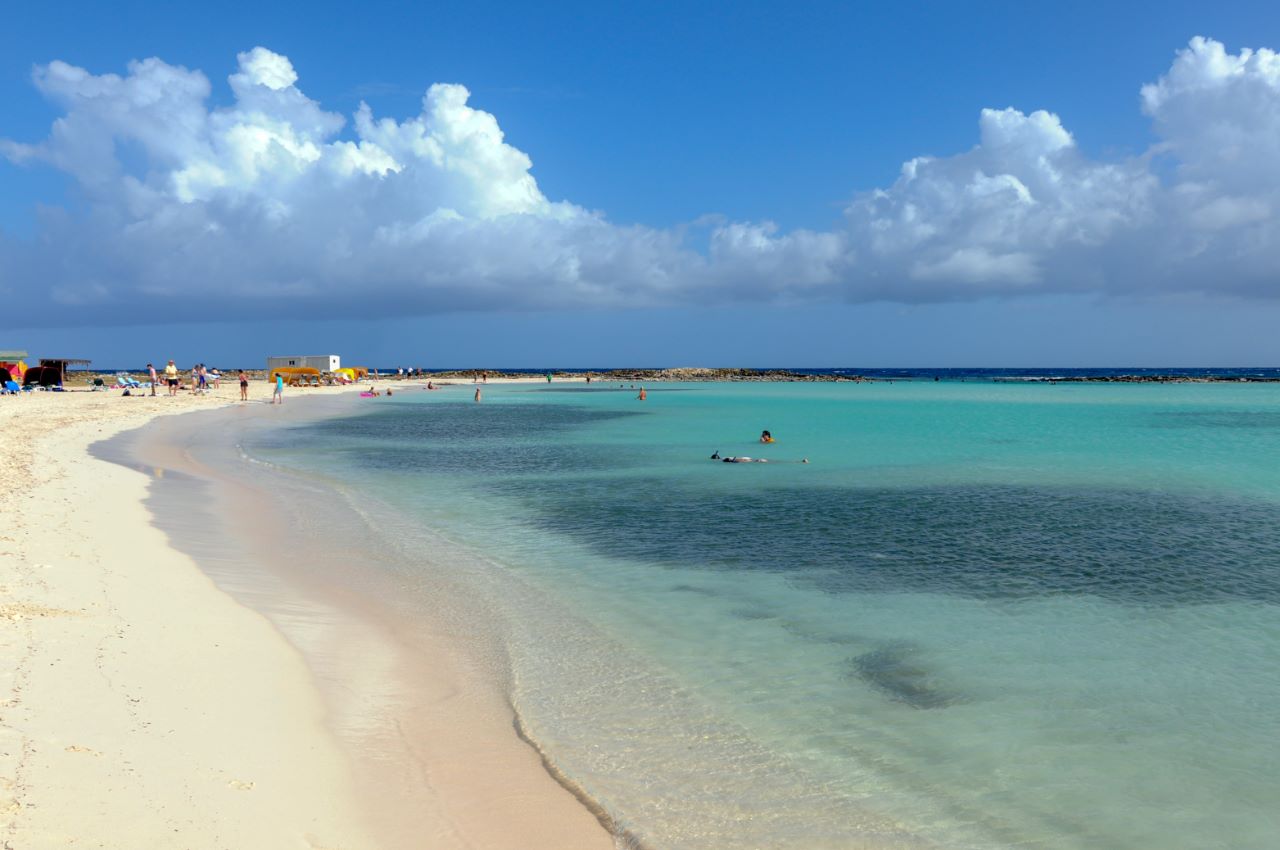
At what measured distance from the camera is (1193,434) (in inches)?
1587

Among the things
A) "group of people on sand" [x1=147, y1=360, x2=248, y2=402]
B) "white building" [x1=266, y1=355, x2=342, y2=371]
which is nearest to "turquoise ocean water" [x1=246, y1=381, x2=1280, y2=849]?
"group of people on sand" [x1=147, y1=360, x2=248, y2=402]

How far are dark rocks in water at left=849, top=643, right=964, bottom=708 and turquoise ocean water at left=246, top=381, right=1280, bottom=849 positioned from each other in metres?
0.04

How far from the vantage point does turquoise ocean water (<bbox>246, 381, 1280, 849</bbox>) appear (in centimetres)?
616

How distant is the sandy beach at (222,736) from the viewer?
5.15 m

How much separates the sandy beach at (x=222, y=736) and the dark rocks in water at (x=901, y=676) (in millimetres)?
3758

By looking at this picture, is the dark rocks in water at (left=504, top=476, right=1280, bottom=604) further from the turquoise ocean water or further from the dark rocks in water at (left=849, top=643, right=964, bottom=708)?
the dark rocks in water at (left=849, top=643, right=964, bottom=708)

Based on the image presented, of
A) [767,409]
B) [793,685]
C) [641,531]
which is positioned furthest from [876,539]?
[767,409]

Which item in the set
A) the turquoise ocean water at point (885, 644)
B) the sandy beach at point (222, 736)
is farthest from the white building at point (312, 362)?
A: the sandy beach at point (222, 736)

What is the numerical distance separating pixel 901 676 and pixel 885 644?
3.19 ft

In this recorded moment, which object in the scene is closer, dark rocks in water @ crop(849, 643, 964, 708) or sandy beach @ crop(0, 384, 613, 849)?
sandy beach @ crop(0, 384, 613, 849)

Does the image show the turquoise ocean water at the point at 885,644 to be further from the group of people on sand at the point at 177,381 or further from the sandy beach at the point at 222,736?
the group of people on sand at the point at 177,381

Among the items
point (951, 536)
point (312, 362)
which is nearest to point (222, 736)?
point (951, 536)

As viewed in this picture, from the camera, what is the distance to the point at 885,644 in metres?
9.65

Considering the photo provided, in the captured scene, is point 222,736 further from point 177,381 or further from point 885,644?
point 177,381
